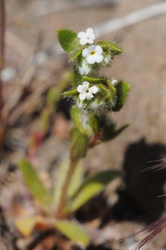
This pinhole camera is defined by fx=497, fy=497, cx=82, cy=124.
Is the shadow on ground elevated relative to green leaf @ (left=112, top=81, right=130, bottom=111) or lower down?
lower down

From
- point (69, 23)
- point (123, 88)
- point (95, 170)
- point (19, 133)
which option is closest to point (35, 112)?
point (19, 133)

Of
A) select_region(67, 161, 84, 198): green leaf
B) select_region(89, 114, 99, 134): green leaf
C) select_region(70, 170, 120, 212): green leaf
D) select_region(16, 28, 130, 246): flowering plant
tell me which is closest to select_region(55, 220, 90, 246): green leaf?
select_region(16, 28, 130, 246): flowering plant

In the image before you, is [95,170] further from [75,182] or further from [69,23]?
[69,23]

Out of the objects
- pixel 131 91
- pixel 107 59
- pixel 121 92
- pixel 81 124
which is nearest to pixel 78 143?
pixel 81 124

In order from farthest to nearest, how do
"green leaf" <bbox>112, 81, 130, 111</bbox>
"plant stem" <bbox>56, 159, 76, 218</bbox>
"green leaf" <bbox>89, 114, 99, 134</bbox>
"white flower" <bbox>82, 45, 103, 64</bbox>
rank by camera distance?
"plant stem" <bbox>56, 159, 76, 218</bbox> → "green leaf" <bbox>89, 114, 99, 134</bbox> → "green leaf" <bbox>112, 81, 130, 111</bbox> → "white flower" <bbox>82, 45, 103, 64</bbox>

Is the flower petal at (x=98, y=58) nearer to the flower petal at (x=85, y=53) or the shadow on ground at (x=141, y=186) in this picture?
the flower petal at (x=85, y=53)

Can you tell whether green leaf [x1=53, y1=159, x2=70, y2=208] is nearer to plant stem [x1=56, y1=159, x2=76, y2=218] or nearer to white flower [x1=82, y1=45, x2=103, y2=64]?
plant stem [x1=56, y1=159, x2=76, y2=218]

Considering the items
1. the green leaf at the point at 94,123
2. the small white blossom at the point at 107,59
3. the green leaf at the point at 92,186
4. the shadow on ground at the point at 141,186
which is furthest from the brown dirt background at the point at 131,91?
the small white blossom at the point at 107,59
